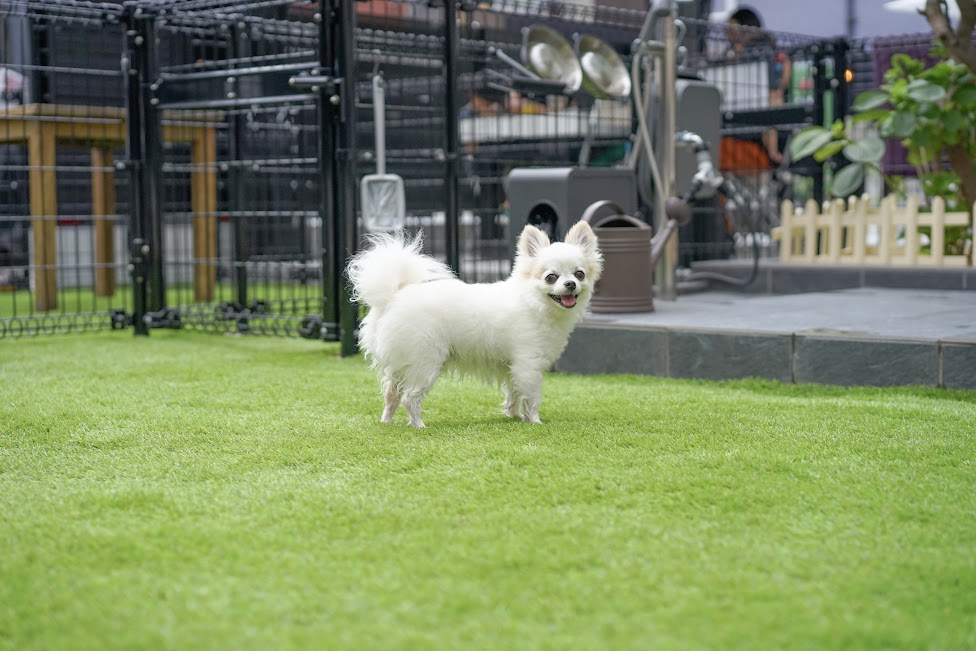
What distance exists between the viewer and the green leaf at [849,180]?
740 cm

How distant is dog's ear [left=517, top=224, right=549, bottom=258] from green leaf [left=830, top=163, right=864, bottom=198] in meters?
4.44

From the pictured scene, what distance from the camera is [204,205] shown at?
25.0ft

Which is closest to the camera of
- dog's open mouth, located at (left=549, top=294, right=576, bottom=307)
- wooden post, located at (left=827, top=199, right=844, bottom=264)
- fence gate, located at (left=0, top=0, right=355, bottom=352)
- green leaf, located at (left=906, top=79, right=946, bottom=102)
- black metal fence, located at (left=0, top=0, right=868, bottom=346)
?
dog's open mouth, located at (left=549, top=294, right=576, bottom=307)

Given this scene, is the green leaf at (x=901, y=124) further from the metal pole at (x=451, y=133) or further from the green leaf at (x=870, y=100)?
the metal pole at (x=451, y=133)

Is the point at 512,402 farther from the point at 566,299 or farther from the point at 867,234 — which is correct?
the point at 867,234

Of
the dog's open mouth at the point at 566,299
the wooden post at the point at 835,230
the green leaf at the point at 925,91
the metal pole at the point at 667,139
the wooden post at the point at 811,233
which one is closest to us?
the dog's open mouth at the point at 566,299

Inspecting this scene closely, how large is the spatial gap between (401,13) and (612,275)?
2.55 m

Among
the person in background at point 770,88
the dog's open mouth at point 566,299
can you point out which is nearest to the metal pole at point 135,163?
the dog's open mouth at point 566,299

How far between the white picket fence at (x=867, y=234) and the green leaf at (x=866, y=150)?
27 cm

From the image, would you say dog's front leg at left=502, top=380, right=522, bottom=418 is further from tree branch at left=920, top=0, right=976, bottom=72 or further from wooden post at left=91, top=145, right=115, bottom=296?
wooden post at left=91, top=145, right=115, bottom=296

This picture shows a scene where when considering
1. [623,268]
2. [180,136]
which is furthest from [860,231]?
[180,136]

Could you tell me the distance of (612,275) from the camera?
523 cm

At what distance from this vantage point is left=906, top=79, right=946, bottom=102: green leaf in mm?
6605

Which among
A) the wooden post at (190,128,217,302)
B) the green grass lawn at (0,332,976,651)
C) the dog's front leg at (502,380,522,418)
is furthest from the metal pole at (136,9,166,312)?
the dog's front leg at (502,380,522,418)
